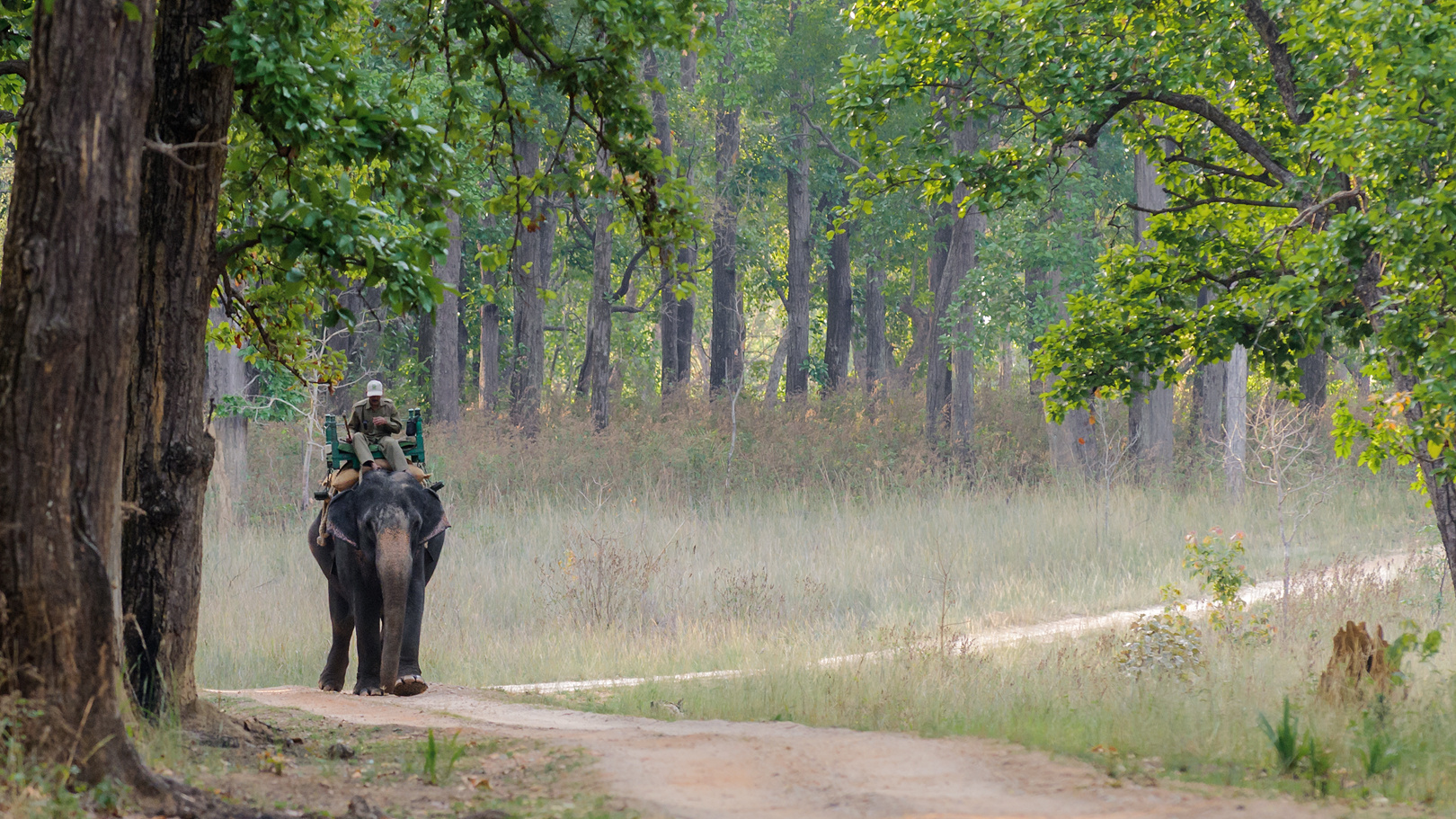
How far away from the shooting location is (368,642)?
9.90m

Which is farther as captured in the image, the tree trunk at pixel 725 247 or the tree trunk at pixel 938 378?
the tree trunk at pixel 725 247

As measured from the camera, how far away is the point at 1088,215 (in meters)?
26.2

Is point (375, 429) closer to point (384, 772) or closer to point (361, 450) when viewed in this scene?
point (361, 450)

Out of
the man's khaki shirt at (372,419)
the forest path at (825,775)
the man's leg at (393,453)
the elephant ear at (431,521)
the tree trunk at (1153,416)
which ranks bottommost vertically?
the forest path at (825,775)

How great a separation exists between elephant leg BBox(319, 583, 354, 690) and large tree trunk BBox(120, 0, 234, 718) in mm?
3321

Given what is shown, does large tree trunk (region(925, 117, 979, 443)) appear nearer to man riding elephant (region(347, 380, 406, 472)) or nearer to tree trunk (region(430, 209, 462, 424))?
tree trunk (region(430, 209, 462, 424))

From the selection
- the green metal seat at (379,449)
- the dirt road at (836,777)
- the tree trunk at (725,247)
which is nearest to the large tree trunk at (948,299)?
the tree trunk at (725,247)

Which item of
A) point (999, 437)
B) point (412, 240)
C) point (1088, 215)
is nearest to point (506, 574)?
point (412, 240)

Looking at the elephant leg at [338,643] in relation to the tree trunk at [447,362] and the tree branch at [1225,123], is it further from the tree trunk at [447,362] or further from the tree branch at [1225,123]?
the tree trunk at [447,362]

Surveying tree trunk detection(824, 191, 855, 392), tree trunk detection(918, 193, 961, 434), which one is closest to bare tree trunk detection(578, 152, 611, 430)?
tree trunk detection(918, 193, 961, 434)

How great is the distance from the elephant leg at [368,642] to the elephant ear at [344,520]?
19.0 inches

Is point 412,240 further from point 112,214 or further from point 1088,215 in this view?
point 1088,215

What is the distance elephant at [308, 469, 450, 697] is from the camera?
9.62m

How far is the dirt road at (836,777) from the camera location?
5.75 m
